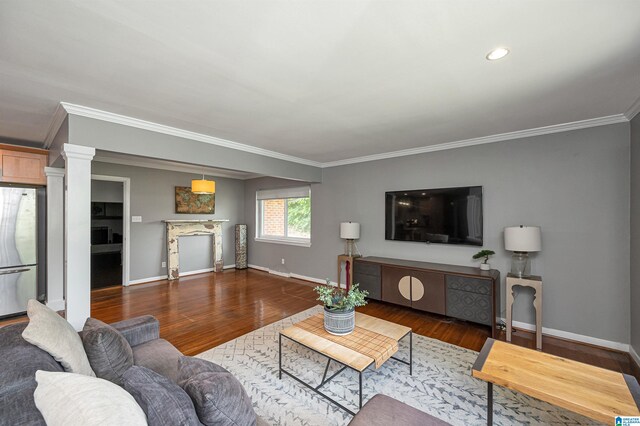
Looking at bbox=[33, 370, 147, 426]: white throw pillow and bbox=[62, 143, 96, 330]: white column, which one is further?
bbox=[62, 143, 96, 330]: white column

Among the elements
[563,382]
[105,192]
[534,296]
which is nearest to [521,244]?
[534,296]

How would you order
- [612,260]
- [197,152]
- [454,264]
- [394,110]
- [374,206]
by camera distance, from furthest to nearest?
[374,206]
[454,264]
[197,152]
[612,260]
[394,110]

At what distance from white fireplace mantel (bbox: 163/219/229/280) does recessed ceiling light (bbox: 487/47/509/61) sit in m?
6.03

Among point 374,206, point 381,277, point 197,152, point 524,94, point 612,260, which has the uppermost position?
point 524,94

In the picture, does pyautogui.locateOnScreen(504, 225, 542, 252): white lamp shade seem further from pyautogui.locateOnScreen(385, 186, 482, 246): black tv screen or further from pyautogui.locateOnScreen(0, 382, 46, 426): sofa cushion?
pyautogui.locateOnScreen(0, 382, 46, 426): sofa cushion

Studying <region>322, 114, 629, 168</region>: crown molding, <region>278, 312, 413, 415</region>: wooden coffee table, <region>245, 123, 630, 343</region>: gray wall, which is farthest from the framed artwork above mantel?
<region>278, 312, 413, 415</region>: wooden coffee table

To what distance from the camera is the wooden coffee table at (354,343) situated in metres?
1.94

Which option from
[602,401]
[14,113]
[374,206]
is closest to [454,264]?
[374,206]

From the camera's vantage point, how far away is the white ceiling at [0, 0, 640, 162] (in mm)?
1385

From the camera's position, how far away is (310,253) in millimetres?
5719

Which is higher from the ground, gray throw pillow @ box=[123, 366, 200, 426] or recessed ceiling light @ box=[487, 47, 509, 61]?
recessed ceiling light @ box=[487, 47, 509, 61]

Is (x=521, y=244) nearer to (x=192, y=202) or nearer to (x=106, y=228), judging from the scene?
(x=192, y=202)

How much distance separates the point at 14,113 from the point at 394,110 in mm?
3814

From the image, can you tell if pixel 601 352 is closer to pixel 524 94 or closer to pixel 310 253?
pixel 524 94
